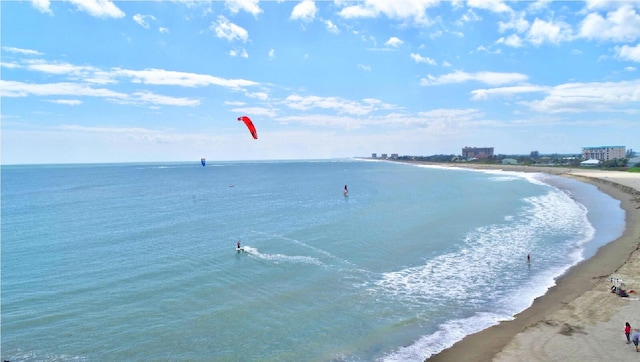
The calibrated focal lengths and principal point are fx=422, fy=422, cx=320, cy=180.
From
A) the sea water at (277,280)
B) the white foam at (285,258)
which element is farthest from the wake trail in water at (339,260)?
the white foam at (285,258)

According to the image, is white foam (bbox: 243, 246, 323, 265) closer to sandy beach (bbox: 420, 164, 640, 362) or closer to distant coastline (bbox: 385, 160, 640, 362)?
distant coastline (bbox: 385, 160, 640, 362)

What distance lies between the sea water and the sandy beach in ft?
2.92

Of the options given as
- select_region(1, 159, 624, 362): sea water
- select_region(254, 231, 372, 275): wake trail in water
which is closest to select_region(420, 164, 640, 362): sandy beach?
select_region(1, 159, 624, 362): sea water

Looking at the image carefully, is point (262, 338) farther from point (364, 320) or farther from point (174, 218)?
point (174, 218)

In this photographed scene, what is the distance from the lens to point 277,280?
2753 cm

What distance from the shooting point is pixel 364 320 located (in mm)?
21094

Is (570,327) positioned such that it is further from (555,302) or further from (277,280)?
(277,280)

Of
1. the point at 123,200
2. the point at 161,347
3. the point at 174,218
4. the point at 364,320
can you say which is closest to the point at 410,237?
the point at 364,320

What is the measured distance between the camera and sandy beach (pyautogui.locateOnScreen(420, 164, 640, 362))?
16516mm

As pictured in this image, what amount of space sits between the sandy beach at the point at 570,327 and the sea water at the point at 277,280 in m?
0.89

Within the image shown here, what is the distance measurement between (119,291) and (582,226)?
145 ft

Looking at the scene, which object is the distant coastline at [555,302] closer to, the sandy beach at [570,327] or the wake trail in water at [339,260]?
the sandy beach at [570,327]

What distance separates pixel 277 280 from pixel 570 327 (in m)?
16.5

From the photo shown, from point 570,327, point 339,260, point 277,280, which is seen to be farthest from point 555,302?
point 277,280
